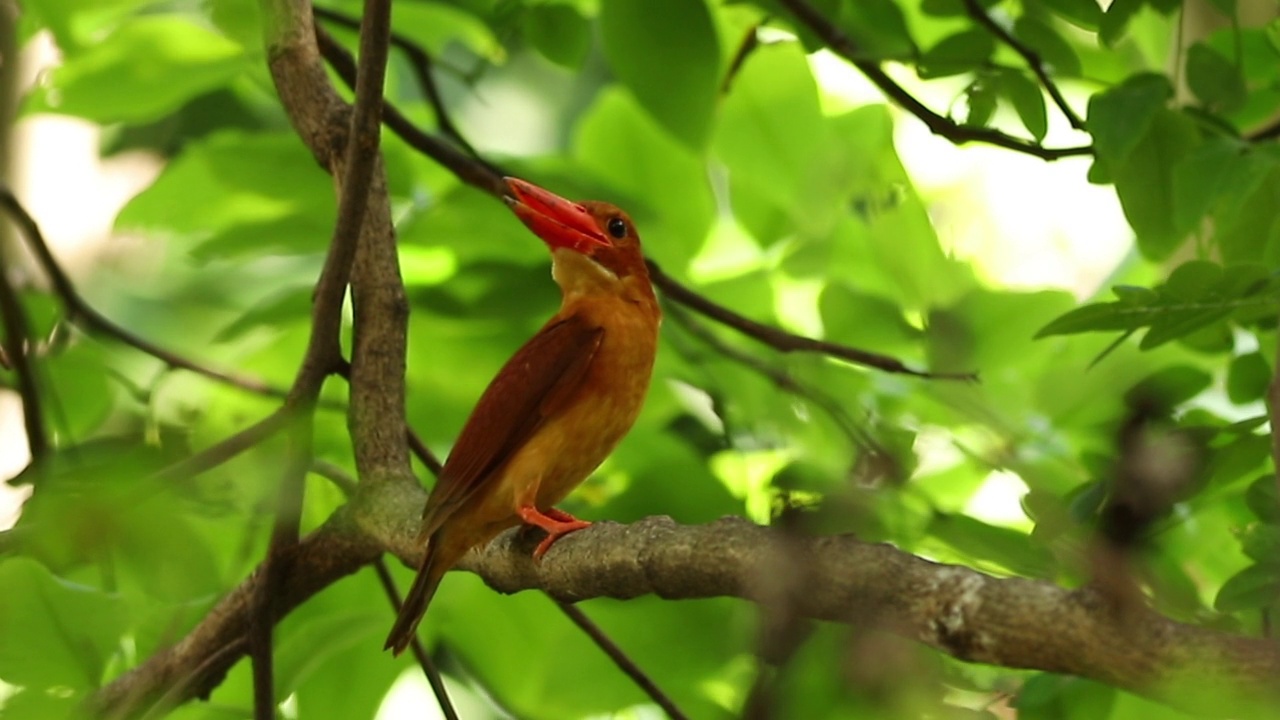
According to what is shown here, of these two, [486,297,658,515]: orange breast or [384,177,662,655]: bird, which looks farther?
[486,297,658,515]: orange breast

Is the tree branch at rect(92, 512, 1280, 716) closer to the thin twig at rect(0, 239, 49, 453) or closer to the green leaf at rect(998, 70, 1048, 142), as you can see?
the green leaf at rect(998, 70, 1048, 142)

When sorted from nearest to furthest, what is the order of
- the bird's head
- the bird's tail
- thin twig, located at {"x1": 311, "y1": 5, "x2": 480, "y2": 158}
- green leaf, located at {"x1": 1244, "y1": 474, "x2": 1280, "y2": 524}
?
green leaf, located at {"x1": 1244, "y1": 474, "x2": 1280, "y2": 524} < the bird's tail < the bird's head < thin twig, located at {"x1": 311, "y1": 5, "x2": 480, "y2": 158}

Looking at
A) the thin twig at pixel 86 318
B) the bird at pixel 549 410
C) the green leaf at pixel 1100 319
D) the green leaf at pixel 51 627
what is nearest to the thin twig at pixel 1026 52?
the green leaf at pixel 1100 319

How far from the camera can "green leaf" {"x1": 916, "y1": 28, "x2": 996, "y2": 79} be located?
8.53ft

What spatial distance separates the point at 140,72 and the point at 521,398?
3.80 feet

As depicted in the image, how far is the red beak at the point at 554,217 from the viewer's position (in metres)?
3.10

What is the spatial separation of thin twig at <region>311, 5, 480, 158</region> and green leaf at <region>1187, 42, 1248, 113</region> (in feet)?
5.36

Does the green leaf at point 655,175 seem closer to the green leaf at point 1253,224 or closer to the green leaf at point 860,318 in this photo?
the green leaf at point 860,318

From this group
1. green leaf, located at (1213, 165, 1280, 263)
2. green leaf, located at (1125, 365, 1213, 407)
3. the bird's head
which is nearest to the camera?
green leaf, located at (1125, 365, 1213, 407)

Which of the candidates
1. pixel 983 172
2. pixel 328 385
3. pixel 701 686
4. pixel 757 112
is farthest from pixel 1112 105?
pixel 983 172

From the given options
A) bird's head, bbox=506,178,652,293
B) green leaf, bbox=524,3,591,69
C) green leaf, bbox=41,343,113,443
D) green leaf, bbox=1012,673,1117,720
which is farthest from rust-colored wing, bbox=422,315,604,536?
green leaf, bbox=1012,673,1117,720

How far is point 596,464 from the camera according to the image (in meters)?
2.98

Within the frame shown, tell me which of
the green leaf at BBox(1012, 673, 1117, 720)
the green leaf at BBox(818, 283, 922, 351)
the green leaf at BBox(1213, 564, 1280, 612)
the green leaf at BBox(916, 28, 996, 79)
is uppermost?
the green leaf at BBox(916, 28, 996, 79)

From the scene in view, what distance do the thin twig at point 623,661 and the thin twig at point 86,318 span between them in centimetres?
73
